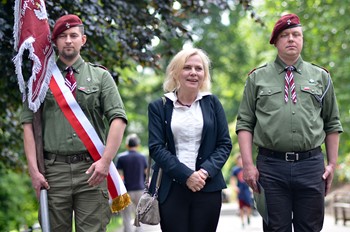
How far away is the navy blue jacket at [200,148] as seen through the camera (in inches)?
237

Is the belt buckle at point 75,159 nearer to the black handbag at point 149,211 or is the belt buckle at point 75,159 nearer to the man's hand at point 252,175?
the black handbag at point 149,211

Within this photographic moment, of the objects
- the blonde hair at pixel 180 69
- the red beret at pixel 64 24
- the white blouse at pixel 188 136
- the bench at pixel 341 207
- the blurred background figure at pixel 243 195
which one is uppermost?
the red beret at pixel 64 24

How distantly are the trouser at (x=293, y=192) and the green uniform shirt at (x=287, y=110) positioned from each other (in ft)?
0.47

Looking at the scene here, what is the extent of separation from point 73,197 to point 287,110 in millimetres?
1783

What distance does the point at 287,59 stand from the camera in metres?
6.46

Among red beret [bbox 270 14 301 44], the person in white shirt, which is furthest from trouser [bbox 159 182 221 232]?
red beret [bbox 270 14 301 44]

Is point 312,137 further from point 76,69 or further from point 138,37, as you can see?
point 138,37

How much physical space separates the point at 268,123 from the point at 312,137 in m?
0.36

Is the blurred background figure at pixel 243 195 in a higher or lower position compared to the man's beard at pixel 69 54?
lower

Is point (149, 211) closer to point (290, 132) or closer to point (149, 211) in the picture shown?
point (149, 211)

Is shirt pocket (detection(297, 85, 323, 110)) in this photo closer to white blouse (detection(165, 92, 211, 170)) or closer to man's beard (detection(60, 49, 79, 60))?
white blouse (detection(165, 92, 211, 170))

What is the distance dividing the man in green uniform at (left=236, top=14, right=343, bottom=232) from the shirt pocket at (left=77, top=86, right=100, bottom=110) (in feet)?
4.01

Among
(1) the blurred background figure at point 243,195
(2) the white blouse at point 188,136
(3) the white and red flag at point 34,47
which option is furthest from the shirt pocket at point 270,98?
(1) the blurred background figure at point 243,195

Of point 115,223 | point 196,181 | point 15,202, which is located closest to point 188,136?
point 196,181
